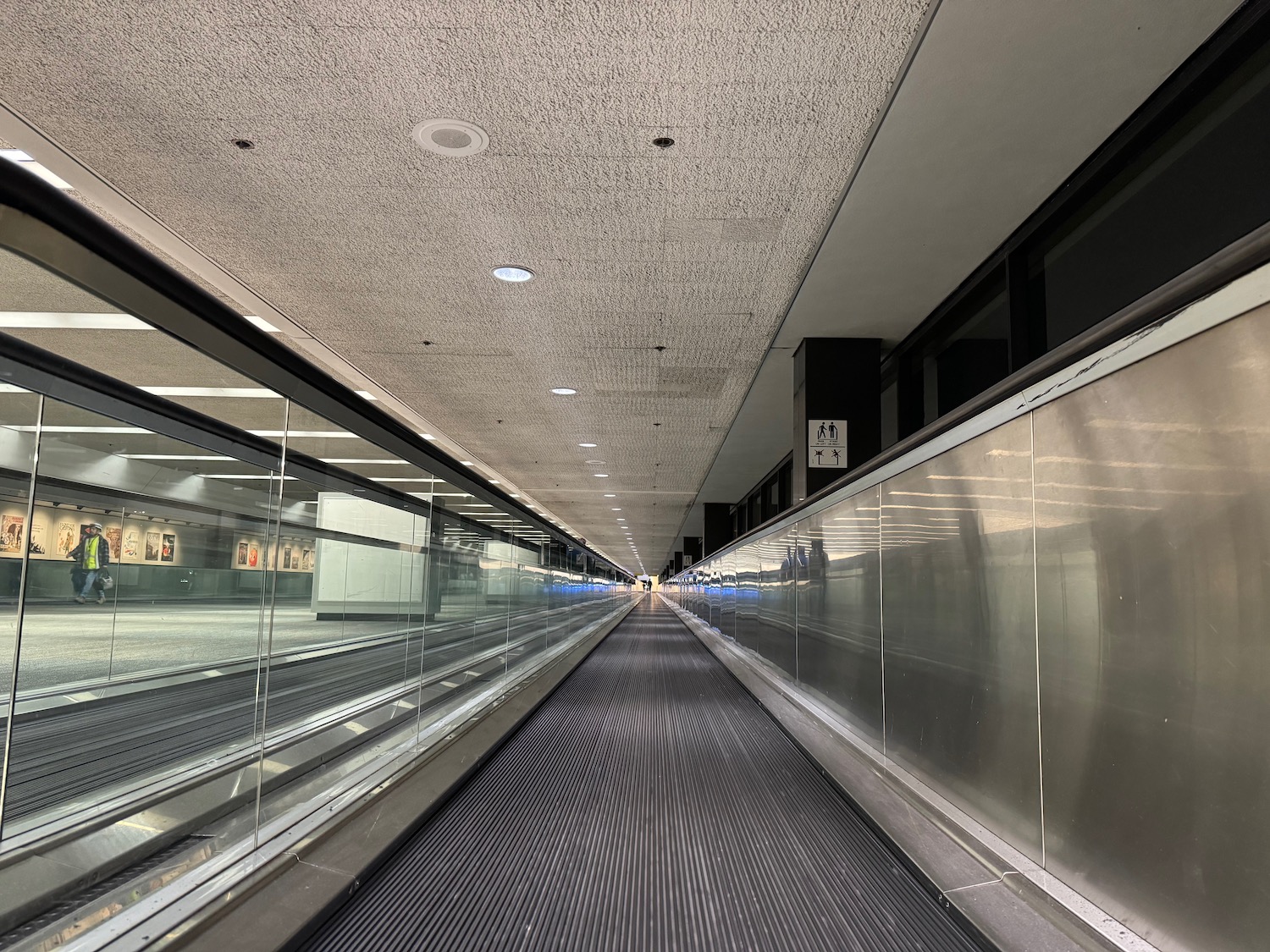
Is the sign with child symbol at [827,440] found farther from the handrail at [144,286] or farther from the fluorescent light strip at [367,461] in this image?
the handrail at [144,286]

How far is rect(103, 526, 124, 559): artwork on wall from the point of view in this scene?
276 centimetres

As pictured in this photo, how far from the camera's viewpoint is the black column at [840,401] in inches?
304

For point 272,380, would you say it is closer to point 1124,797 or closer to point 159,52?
point 159,52

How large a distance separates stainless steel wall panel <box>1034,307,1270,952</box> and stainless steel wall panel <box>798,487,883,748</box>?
213 centimetres

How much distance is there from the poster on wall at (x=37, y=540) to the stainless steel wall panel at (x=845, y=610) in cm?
393

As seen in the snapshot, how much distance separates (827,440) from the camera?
7758 mm

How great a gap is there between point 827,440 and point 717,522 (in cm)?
1575

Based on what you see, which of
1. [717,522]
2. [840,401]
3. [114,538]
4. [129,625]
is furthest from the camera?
[717,522]

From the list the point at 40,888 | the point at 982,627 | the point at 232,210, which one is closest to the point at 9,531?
the point at 40,888

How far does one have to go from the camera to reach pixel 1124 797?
2162mm

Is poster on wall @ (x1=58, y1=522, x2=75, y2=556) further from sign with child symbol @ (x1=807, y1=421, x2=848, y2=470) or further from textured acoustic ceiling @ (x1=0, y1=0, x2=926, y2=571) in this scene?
sign with child symbol @ (x1=807, y1=421, x2=848, y2=470)

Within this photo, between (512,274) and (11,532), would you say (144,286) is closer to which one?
(11,532)

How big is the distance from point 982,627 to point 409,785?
263 centimetres

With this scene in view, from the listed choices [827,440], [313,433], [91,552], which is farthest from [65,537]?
[827,440]
